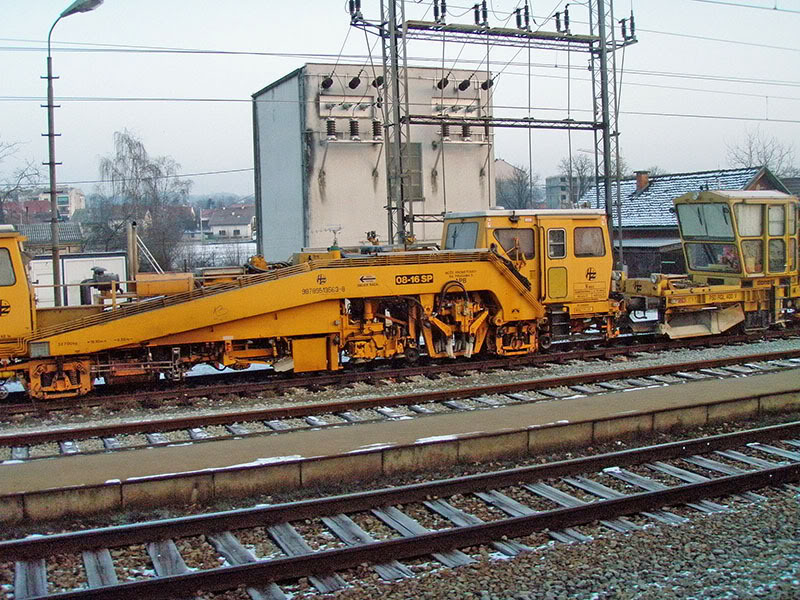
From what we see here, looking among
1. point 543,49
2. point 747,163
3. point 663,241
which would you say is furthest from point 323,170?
point 747,163

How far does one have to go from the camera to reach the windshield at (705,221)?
1897cm

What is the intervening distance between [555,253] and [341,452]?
27.3 ft

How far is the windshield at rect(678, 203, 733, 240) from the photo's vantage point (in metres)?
19.0

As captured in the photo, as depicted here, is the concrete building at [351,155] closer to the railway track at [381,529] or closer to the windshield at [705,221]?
the windshield at [705,221]

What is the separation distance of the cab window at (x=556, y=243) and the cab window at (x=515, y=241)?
377 millimetres

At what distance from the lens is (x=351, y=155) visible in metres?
34.9

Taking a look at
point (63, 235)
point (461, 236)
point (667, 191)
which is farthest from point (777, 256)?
point (63, 235)

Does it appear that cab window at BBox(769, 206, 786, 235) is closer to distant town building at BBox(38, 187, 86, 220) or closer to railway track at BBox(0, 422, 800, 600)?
railway track at BBox(0, 422, 800, 600)

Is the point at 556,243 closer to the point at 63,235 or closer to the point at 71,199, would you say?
the point at 63,235

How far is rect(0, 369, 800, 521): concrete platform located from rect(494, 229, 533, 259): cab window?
14.0ft

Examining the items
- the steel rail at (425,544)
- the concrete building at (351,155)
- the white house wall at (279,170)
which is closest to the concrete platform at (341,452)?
the steel rail at (425,544)

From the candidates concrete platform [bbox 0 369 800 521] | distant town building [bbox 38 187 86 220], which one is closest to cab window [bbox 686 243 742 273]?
concrete platform [bbox 0 369 800 521]

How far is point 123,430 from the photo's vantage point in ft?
36.2

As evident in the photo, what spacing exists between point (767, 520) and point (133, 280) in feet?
34.4
